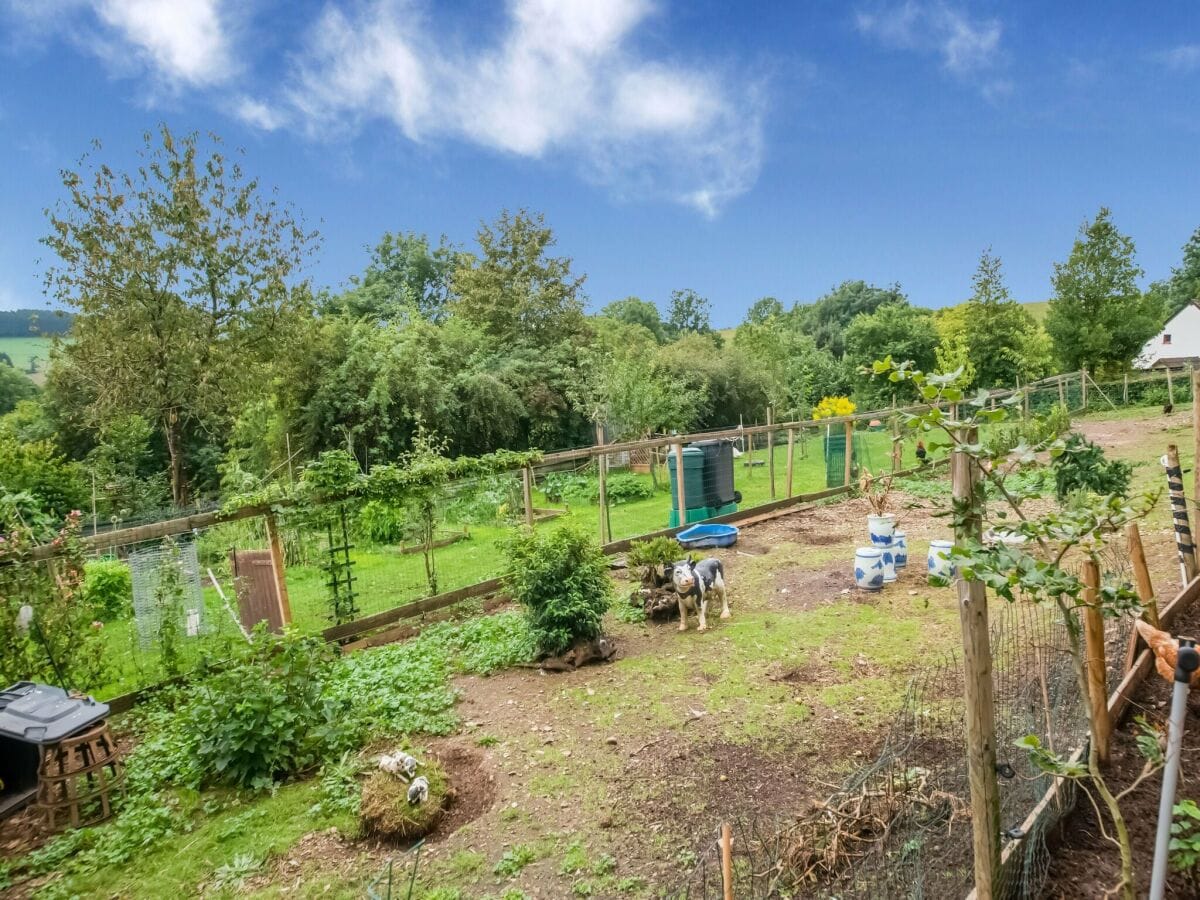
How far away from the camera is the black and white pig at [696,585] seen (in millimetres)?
6137

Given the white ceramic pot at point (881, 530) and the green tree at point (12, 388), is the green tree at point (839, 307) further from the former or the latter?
the green tree at point (12, 388)

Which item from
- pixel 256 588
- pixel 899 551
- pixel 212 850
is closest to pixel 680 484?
pixel 899 551

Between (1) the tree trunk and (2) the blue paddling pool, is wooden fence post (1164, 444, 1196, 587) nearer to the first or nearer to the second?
(2) the blue paddling pool

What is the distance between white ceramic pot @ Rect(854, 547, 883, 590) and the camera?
680 centimetres

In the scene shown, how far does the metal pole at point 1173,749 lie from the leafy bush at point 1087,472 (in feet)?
22.4

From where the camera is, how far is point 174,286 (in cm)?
1530

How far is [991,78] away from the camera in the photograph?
90.1ft

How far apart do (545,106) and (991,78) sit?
19506 millimetres

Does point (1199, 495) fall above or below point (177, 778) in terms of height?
above

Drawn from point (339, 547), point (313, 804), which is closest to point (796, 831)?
point (313, 804)

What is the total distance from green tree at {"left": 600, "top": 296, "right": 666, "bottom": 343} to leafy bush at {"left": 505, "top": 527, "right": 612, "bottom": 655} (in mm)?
47723

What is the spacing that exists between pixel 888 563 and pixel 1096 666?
14.1 feet

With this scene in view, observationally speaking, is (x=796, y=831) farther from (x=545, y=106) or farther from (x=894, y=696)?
(x=545, y=106)

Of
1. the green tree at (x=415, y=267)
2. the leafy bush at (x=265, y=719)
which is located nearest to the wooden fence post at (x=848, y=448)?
the leafy bush at (x=265, y=719)
